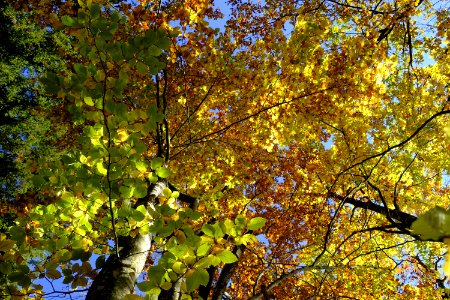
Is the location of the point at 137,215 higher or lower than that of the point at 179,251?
higher

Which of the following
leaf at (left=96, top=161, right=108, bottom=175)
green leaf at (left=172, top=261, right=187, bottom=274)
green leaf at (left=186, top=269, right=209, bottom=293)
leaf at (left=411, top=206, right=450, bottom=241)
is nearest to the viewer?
leaf at (left=411, top=206, right=450, bottom=241)

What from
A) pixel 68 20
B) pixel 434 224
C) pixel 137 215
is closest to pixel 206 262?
pixel 137 215

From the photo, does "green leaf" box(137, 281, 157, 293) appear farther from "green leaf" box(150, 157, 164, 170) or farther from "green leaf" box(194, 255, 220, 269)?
"green leaf" box(150, 157, 164, 170)

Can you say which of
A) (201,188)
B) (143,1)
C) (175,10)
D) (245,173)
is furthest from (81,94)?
(201,188)

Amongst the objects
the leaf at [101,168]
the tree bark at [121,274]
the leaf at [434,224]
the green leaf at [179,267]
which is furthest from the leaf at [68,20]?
the leaf at [434,224]

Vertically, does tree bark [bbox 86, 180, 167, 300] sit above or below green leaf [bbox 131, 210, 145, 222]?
below

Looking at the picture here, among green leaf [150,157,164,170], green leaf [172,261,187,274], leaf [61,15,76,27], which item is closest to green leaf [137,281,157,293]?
green leaf [172,261,187,274]

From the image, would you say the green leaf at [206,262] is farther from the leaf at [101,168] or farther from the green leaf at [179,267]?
the leaf at [101,168]

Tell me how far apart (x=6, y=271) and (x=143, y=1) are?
17.0ft

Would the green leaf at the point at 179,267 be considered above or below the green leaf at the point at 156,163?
below

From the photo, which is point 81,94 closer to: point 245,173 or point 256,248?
point 245,173

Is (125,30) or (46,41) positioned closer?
(125,30)

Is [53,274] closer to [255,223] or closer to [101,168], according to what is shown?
[101,168]

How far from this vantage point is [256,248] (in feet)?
35.6
